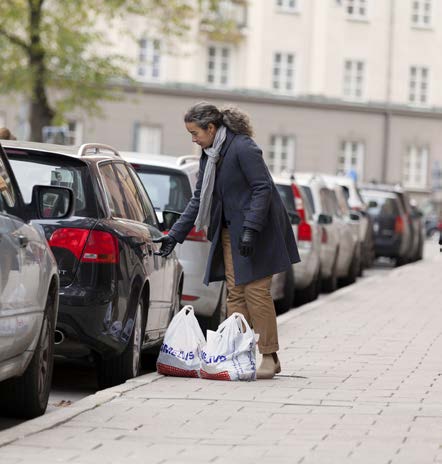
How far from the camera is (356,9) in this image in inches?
2549

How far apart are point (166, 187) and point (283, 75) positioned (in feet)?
163

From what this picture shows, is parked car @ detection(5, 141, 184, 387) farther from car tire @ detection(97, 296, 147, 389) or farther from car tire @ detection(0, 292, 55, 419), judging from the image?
car tire @ detection(0, 292, 55, 419)

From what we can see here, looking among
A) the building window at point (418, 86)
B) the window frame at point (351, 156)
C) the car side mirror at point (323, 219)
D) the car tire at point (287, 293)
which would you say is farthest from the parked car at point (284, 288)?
the building window at point (418, 86)

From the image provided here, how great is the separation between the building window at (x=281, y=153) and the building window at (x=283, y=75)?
192 centimetres

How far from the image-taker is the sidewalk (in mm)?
7082

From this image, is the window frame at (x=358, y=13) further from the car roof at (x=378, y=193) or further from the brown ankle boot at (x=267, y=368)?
the brown ankle boot at (x=267, y=368)

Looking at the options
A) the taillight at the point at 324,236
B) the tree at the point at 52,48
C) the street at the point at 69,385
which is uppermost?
the tree at the point at 52,48

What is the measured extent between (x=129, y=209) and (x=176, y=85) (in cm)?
5051

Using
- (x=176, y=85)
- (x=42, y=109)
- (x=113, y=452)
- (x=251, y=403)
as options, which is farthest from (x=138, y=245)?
(x=176, y=85)

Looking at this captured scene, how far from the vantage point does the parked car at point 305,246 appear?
66.7 feet

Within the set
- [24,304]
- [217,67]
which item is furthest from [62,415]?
[217,67]

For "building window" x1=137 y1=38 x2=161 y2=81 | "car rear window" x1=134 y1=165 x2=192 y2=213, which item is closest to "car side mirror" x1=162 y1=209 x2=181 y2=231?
"car rear window" x1=134 y1=165 x2=192 y2=213

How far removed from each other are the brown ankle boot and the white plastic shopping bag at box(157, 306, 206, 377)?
0.41m

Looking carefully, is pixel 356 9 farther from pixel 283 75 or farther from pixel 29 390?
pixel 29 390
